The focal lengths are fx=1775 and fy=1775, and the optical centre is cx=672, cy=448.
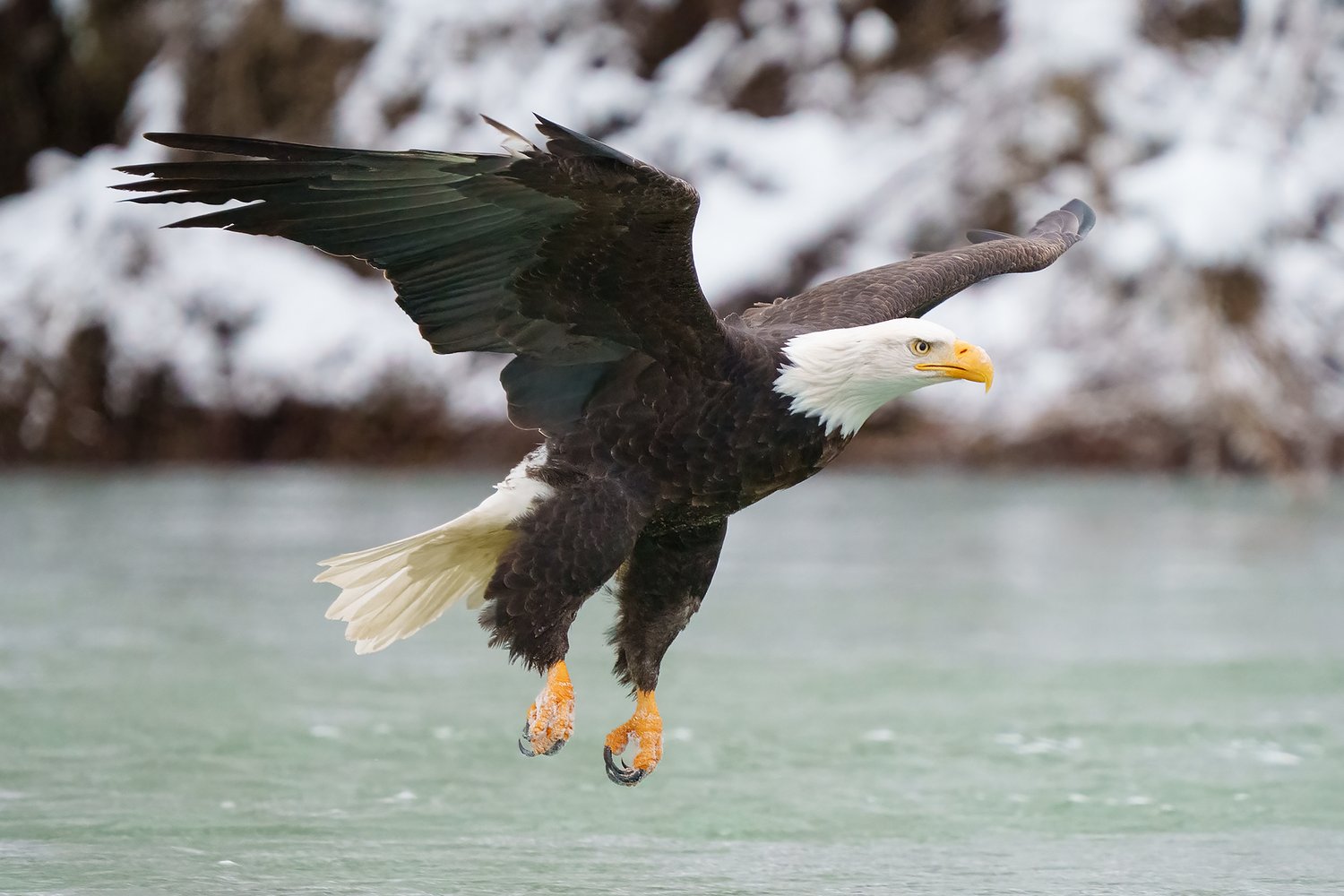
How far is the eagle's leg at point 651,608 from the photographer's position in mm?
3975

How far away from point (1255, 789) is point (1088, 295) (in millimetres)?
8435

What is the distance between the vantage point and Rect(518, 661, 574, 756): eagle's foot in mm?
Result: 3683

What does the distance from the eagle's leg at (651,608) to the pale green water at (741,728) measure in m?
0.15

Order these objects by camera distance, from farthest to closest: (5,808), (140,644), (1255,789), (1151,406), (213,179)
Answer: (1151,406)
(140,644)
(1255,789)
(5,808)
(213,179)

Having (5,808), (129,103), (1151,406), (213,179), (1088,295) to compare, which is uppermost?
(129,103)

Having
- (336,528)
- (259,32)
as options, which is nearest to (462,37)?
(259,32)

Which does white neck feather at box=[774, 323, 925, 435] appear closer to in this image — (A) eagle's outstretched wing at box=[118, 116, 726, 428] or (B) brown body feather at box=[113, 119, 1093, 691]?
(B) brown body feather at box=[113, 119, 1093, 691]

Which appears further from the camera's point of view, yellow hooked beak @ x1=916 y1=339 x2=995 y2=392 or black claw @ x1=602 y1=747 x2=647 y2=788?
black claw @ x1=602 y1=747 x2=647 y2=788

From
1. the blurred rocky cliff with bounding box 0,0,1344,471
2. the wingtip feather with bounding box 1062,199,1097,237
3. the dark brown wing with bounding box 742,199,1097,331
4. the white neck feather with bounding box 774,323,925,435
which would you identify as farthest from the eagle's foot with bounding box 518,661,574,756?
the blurred rocky cliff with bounding box 0,0,1344,471

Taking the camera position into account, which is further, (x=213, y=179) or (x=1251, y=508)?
(x=1251, y=508)

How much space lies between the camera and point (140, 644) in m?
6.02

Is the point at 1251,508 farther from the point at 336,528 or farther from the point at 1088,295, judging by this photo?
the point at 336,528

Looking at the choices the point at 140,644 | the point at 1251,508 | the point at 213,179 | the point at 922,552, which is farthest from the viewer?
the point at 1251,508

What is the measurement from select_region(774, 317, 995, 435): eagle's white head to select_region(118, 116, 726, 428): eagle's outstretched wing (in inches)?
8.2
